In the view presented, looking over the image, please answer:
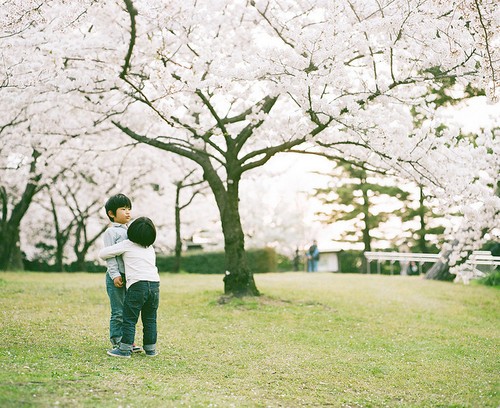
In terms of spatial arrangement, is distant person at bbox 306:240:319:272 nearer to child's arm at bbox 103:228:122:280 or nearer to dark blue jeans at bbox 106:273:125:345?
dark blue jeans at bbox 106:273:125:345

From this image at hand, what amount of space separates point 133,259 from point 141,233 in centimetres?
28

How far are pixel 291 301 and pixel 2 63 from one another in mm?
6478

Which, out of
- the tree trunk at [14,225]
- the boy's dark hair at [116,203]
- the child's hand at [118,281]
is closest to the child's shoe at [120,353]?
the child's hand at [118,281]

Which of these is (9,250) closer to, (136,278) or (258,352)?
(258,352)

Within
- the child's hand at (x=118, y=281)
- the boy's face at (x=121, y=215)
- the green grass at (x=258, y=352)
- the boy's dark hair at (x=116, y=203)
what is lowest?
the green grass at (x=258, y=352)

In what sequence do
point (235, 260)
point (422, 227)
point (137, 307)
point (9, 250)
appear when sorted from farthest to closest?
point (422, 227) < point (9, 250) < point (235, 260) < point (137, 307)

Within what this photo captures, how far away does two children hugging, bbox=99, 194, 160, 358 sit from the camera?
18.6 ft

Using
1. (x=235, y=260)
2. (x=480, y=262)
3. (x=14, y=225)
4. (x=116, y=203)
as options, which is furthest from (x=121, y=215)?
(x=14, y=225)

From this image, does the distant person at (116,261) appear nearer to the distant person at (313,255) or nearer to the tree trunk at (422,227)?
the distant person at (313,255)

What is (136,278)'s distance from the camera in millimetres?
5688

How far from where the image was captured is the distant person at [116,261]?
19.4 ft

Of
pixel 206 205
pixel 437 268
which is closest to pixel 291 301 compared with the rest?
pixel 437 268

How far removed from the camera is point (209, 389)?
4891 mm

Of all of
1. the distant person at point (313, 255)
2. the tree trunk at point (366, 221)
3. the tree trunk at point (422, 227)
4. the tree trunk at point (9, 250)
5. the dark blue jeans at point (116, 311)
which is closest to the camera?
the dark blue jeans at point (116, 311)
